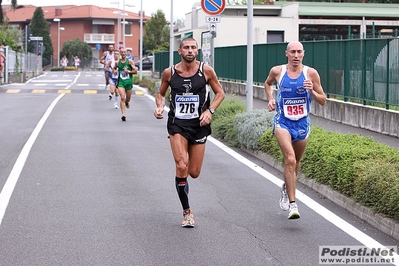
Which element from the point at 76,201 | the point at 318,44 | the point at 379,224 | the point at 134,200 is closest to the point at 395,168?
the point at 379,224

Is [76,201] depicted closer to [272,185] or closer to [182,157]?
[182,157]

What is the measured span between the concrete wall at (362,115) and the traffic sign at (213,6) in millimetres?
3737

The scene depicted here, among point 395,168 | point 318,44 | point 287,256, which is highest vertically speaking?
point 318,44

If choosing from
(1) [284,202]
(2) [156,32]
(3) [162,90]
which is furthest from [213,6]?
(2) [156,32]

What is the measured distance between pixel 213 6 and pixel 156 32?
82.0m

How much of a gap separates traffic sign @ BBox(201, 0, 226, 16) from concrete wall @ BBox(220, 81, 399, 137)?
3.74 meters

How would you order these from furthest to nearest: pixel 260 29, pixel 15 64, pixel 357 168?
pixel 260 29 < pixel 15 64 < pixel 357 168

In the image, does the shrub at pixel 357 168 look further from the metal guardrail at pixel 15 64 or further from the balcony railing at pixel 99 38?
the balcony railing at pixel 99 38

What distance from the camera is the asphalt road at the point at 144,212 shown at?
713 cm

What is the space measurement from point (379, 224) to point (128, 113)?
1640 centimetres

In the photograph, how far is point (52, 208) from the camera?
9.21m

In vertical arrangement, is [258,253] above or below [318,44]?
below

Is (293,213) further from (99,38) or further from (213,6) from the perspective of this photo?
(99,38)

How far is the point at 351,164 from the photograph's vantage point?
31.9 feet
